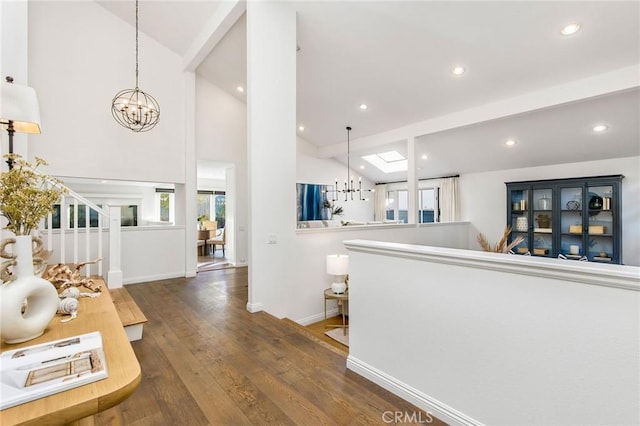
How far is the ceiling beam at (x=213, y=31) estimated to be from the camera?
12.9 feet

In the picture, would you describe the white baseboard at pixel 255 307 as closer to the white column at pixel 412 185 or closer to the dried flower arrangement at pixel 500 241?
the white column at pixel 412 185

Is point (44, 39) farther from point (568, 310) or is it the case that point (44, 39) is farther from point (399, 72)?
point (568, 310)

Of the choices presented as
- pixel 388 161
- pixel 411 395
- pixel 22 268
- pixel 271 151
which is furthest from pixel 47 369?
pixel 388 161

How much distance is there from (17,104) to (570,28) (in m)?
5.46

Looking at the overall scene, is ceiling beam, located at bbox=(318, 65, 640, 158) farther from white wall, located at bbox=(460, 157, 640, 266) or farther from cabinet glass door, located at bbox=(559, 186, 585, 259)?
white wall, located at bbox=(460, 157, 640, 266)

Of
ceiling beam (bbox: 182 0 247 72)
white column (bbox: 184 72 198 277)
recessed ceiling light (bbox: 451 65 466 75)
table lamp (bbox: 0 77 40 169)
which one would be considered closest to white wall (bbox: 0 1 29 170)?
table lamp (bbox: 0 77 40 169)

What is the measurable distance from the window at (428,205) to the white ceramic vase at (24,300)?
855cm

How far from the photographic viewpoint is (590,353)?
1284mm

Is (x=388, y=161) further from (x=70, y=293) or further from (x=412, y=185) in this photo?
(x=70, y=293)

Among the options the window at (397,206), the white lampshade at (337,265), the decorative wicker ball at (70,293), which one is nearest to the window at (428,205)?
the window at (397,206)

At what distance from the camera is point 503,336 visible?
1.52m

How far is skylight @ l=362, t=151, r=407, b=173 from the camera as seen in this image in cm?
869

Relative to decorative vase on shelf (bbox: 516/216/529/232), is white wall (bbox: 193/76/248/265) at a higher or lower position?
higher

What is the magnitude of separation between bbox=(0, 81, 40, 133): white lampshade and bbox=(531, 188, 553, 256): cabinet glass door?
7.85m
